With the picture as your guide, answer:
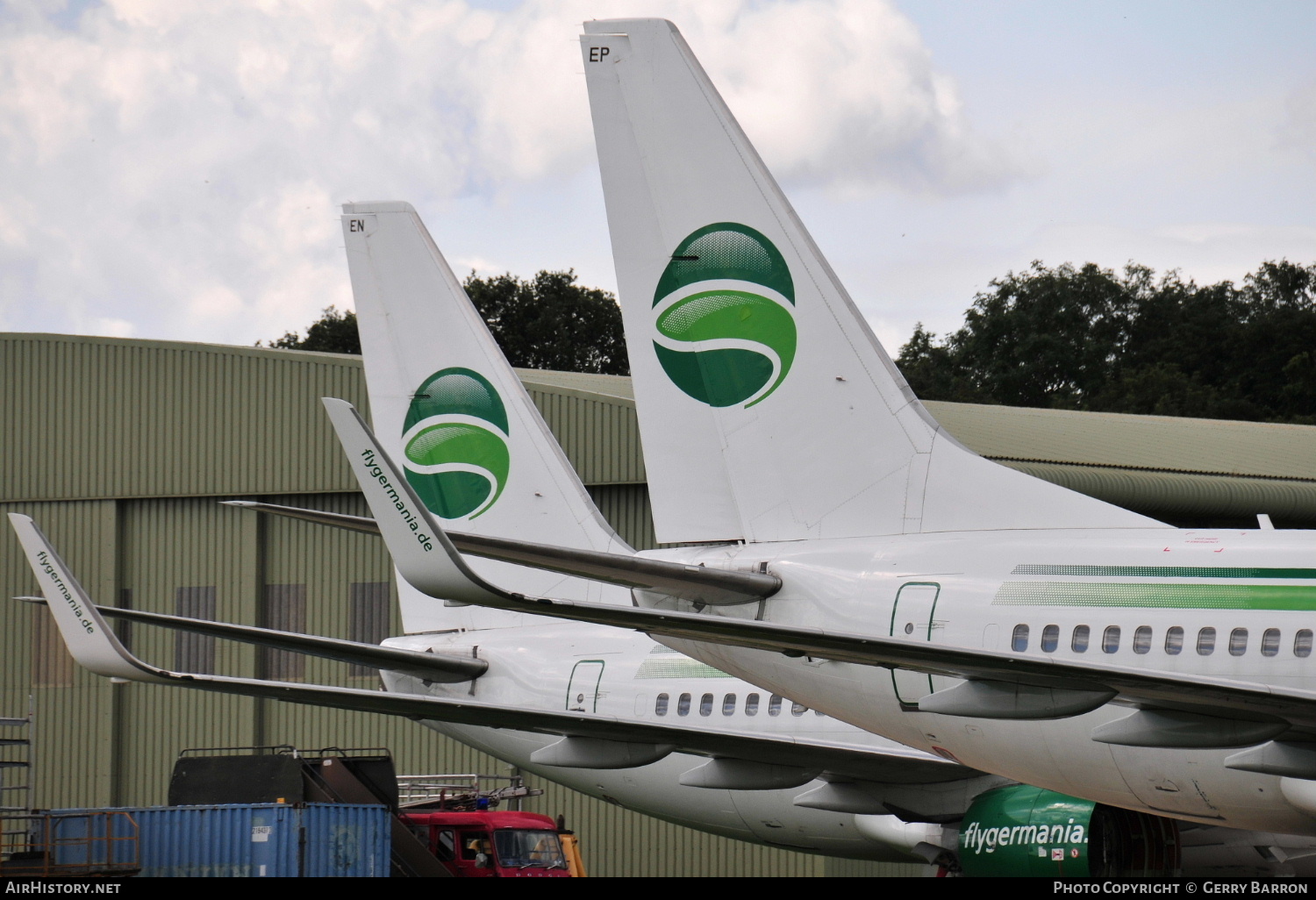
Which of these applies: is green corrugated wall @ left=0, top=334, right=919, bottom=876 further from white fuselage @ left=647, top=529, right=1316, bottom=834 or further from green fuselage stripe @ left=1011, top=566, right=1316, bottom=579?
green fuselage stripe @ left=1011, top=566, right=1316, bottom=579

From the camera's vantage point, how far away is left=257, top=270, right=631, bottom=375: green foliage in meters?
71.3

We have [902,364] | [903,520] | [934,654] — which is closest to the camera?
[934,654]

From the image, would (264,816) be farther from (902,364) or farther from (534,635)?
(902,364)

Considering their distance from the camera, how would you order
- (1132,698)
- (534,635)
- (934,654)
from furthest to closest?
(534,635), (1132,698), (934,654)

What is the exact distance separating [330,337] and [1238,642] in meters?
64.0

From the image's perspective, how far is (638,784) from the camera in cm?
1800

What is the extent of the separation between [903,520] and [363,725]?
15.7 m

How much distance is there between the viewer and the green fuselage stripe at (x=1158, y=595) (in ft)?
35.6

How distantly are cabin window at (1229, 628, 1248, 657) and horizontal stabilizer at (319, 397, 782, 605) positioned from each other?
3392 millimetres

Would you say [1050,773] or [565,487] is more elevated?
[565,487]

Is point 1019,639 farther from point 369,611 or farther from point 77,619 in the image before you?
point 369,611

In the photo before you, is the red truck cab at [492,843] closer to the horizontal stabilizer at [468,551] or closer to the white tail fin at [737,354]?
the white tail fin at [737,354]

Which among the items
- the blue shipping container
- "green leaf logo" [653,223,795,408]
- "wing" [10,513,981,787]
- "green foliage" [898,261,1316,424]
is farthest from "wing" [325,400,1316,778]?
"green foliage" [898,261,1316,424]
